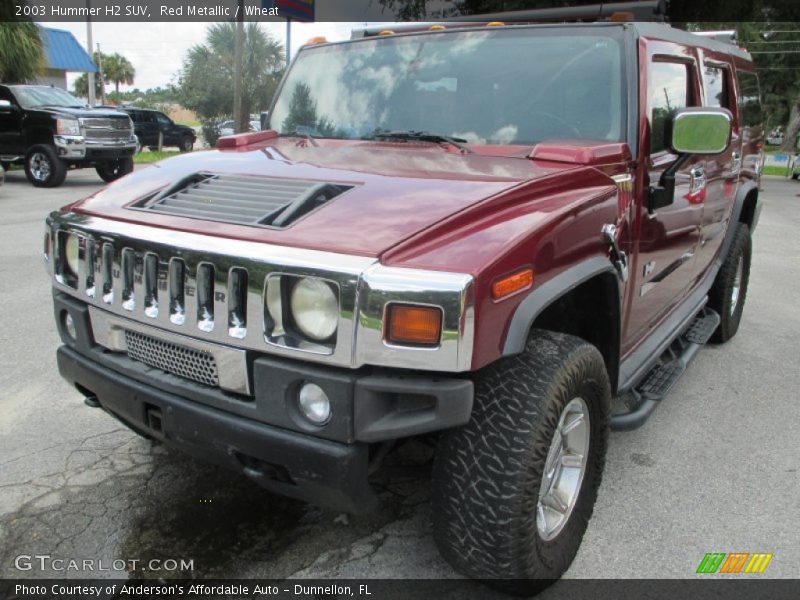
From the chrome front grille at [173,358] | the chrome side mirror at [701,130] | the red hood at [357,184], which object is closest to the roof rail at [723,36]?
the chrome side mirror at [701,130]

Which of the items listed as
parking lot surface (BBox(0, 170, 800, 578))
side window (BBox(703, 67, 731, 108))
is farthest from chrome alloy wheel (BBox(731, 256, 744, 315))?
side window (BBox(703, 67, 731, 108))

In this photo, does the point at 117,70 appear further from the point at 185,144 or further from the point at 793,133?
the point at 793,133

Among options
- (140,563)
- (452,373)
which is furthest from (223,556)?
(452,373)

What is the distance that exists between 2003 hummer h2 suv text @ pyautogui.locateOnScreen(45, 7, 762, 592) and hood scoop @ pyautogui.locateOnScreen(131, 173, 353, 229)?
0.01 m

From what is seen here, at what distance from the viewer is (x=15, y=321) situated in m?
5.34

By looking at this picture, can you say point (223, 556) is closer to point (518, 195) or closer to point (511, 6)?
point (518, 195)

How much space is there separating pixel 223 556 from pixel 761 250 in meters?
9.25

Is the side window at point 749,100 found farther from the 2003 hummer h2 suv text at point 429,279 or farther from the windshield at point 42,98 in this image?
the windshield at point 42,98

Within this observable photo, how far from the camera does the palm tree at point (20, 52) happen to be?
66.0ft

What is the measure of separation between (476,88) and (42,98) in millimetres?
14417

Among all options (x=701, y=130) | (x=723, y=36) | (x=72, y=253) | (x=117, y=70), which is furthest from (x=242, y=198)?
(x=117, y=70)

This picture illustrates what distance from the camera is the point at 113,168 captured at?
15.9m

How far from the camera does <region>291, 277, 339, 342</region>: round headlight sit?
1954 mm

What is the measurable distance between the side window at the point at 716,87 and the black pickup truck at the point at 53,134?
1281cm
